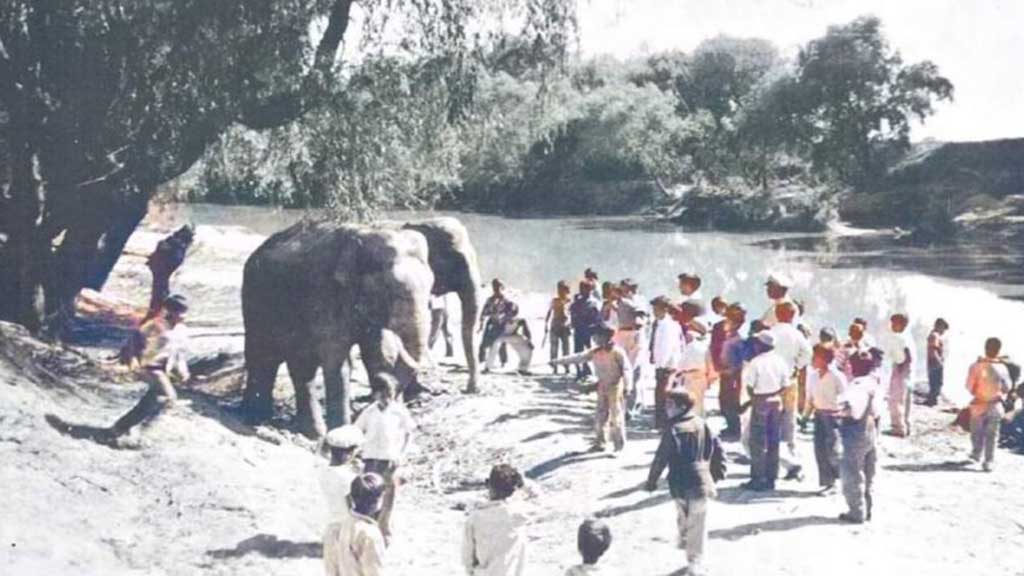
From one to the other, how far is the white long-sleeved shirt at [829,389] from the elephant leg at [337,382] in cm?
529

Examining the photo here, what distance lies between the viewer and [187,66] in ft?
50.6

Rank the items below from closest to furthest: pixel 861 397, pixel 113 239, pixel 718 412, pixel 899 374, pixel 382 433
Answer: pixel 382 433, pixel 861 397, pixel 899 374, pixel 718 412, pixel 113 239

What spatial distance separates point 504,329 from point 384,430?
381 inches

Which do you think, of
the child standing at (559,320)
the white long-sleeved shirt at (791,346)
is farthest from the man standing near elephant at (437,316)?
the white long-sleeved shirt at (791,346)

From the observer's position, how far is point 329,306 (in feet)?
45.5

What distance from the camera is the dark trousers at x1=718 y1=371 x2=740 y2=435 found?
12.9 m

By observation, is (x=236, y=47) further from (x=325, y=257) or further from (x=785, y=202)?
(x=785, y=202)

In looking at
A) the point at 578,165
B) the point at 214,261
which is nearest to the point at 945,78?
the point at 578,165

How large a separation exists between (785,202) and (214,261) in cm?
3348

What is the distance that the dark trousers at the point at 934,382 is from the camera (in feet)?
55.2

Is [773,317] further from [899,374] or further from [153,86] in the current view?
[153,86]

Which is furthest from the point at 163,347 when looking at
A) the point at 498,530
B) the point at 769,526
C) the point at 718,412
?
the point at 718,412

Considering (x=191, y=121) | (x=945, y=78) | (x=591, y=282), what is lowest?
(x=591, y=282)

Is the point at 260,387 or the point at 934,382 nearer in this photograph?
the point at 260,387
